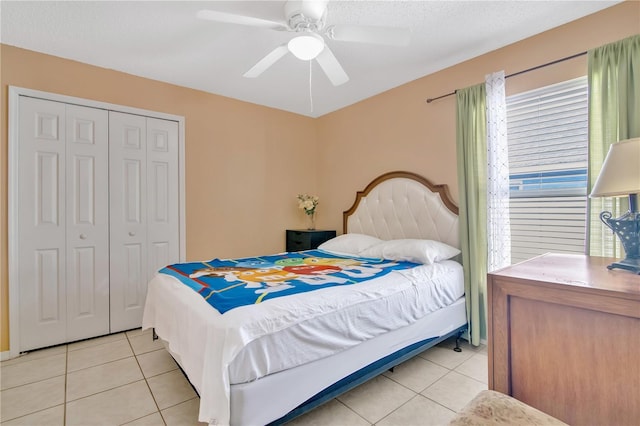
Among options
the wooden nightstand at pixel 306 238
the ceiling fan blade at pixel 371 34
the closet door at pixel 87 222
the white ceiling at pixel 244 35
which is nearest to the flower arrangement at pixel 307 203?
the wooden nightstand at pixel 306 238

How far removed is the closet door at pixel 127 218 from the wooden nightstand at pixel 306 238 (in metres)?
1.78

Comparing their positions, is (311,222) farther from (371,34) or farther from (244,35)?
(371,34)

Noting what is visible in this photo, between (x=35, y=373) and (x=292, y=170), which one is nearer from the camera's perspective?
(x=35, y=373)

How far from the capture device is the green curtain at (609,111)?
6.25 ft

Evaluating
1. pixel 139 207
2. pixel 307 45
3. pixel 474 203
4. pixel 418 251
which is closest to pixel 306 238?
pixel 418 251

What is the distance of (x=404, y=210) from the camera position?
3334 mm

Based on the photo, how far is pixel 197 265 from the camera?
2609mm

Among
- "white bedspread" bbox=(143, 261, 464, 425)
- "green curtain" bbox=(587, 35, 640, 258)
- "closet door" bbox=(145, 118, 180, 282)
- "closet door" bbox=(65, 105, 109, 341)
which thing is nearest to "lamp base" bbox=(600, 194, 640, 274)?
"green curtain" bbox=(587, 35, 640, 258)

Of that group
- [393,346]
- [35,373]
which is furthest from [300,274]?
[35,373]

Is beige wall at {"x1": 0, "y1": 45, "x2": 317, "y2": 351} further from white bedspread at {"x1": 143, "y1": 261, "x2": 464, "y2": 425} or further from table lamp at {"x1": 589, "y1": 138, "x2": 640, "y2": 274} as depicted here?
table lamp at {"x1": 589, "y1": 138, "x2": 640, "y2": 274}

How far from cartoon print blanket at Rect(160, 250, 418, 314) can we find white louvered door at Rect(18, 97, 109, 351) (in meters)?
1.10

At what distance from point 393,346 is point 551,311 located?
1.01m

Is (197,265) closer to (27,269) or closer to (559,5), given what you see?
(27,269)

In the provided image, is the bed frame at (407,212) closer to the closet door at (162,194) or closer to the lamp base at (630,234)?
the lamp base at (630,234)
